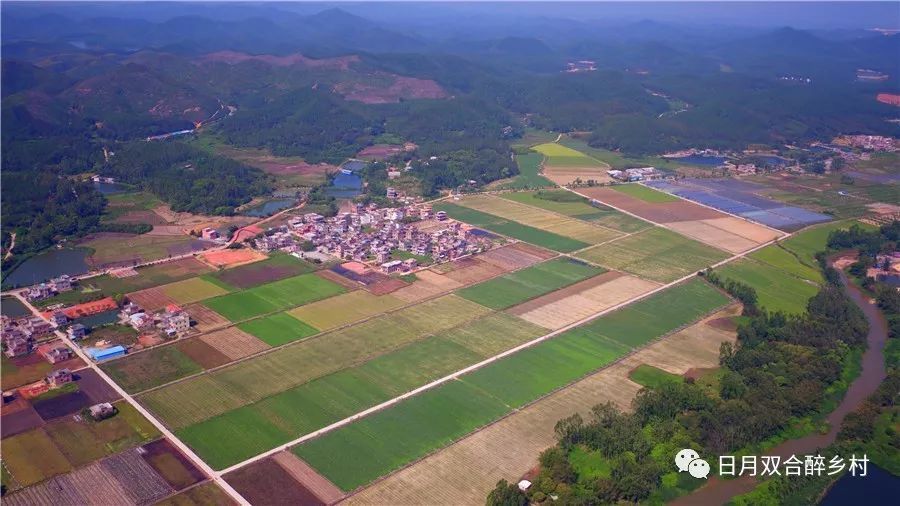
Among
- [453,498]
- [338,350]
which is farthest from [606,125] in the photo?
[453,498]

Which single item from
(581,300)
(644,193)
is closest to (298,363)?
(581,300)

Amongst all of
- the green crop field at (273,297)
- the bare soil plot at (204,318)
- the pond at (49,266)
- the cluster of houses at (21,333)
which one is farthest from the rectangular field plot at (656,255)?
the pond at (49,266)

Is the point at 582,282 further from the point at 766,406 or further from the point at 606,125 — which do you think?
the point at 606,125

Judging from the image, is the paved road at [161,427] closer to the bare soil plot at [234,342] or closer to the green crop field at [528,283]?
the bare soil plot at [234,342]

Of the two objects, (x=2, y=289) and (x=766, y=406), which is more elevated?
(x=766, y=406)

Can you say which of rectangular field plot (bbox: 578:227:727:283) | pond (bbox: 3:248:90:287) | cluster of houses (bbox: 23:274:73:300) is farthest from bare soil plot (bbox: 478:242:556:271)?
pond (bbox: 3:248:90:287)
